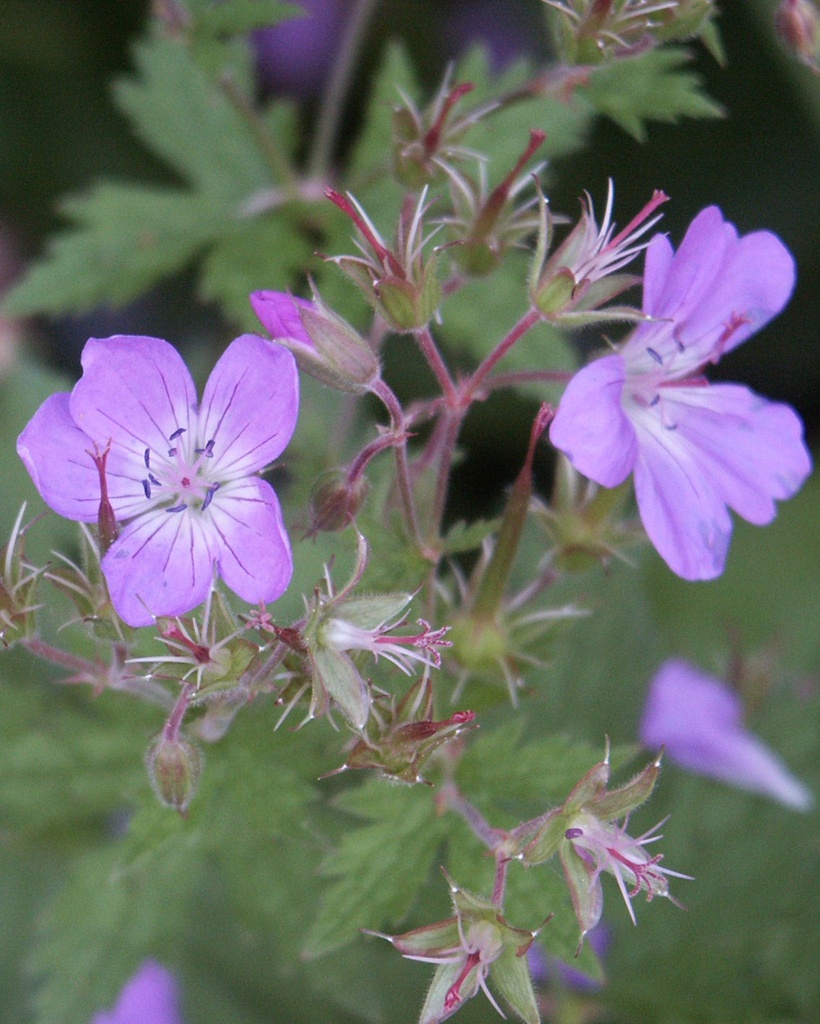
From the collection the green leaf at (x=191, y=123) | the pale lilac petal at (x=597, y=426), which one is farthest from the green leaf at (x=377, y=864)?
the green leaf at (x=191, y=123)

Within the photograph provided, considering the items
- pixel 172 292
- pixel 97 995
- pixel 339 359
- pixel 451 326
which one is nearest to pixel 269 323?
pixel 339 359

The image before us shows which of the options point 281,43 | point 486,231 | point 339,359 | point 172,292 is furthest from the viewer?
point 281,43

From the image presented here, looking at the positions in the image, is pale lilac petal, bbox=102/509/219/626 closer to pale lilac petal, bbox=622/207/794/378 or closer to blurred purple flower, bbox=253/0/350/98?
pale lilac petal, bbox=622/207/794/378

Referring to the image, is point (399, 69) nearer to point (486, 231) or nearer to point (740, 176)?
point (486, 231)

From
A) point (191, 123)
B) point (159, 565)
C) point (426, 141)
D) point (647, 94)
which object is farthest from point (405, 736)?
point (191, 123)

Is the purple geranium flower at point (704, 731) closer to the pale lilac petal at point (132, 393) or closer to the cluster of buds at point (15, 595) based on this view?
the pale lilac petal at point (132, 393)

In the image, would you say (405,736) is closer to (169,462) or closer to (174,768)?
(174,768)
